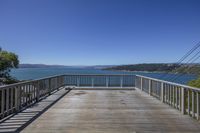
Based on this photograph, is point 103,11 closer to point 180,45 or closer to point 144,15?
point 144,15

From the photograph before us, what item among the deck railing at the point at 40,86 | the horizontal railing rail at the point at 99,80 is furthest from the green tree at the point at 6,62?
the horizontal railing rail at the point at 99,80

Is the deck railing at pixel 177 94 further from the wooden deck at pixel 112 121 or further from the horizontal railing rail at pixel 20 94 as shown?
the horizontal railing rail at pixel 20 94

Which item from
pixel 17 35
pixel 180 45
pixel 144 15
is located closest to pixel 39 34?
pixel 17 35

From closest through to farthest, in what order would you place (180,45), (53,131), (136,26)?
(53,131) → (136,26) → (180,45)

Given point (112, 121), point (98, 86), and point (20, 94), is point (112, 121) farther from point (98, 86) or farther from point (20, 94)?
point (98, 86)

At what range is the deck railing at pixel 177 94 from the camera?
6.48 m

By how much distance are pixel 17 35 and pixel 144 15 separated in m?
13.2

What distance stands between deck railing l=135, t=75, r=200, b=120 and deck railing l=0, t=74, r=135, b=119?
3.14 m

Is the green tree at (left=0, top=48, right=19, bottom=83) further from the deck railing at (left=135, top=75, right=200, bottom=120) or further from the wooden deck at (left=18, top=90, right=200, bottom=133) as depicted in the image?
the wooden deck at (left=18, top=90, right=200, bottom=133)

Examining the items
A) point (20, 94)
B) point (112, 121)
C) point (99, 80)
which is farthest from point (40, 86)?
point (99, 80)

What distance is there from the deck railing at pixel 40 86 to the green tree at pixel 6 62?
277cm

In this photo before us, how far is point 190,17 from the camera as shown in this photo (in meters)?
17.0

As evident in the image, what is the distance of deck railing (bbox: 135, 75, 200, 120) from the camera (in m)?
6.48

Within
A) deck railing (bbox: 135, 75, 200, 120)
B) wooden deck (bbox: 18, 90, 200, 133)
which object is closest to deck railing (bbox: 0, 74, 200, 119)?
deck railing (bbox: 135, 75, 200, 120)
